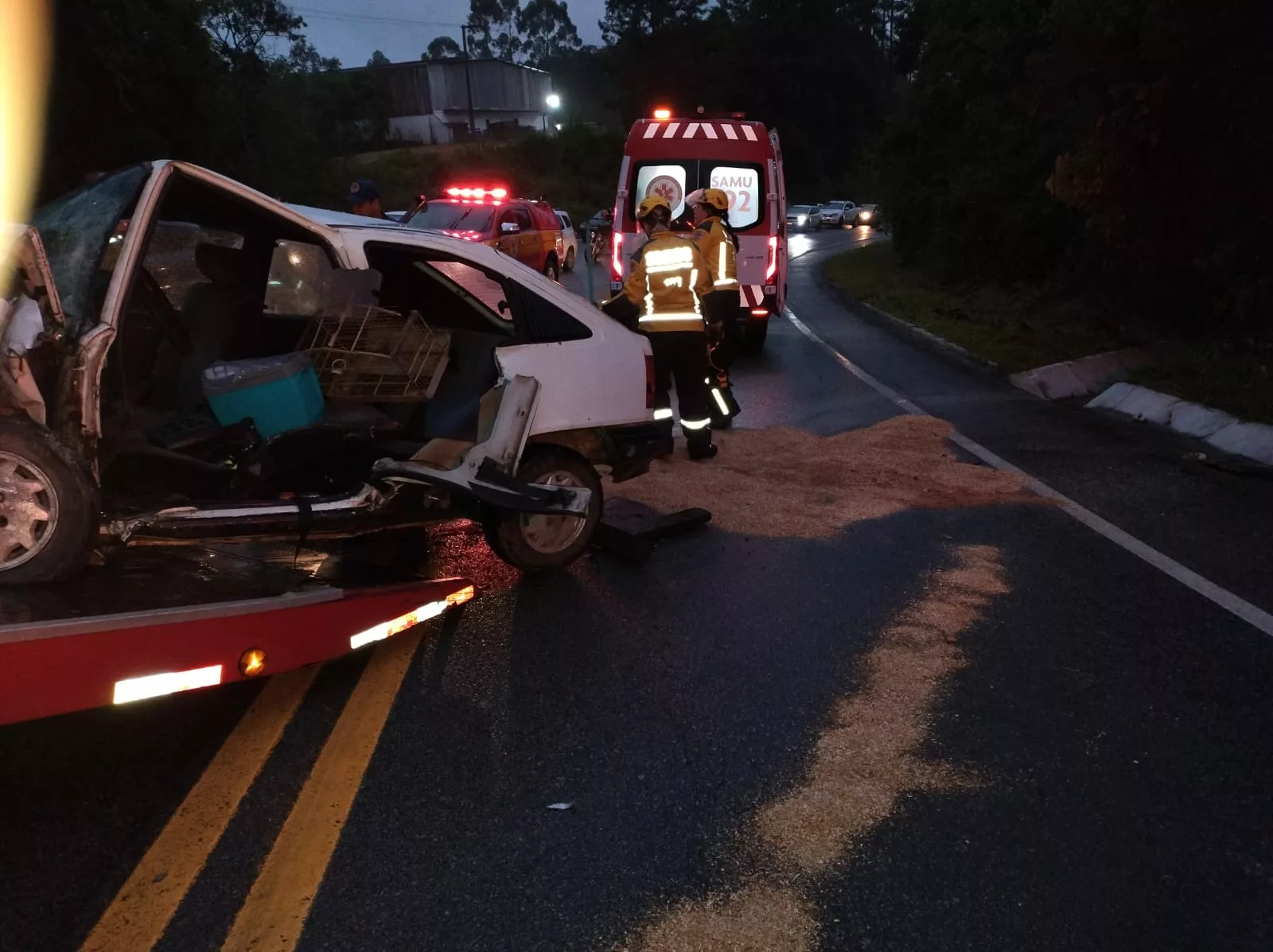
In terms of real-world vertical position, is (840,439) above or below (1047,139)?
below

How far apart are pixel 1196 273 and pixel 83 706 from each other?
43.1ft

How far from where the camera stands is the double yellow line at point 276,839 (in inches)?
115

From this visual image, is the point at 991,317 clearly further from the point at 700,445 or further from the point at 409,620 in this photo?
the point at 409,620

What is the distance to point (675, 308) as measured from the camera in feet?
26.2

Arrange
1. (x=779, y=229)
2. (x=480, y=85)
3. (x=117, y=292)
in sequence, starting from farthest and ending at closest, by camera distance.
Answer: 1. (x=480, y=85)
2. (x=779, y=229)
3. (x=117, y=292)

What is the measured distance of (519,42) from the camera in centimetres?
12306

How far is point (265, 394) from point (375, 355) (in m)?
0.55

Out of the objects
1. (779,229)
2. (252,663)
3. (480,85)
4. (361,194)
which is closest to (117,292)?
(252,663)

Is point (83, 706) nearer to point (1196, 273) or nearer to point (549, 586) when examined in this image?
point (549, 586)

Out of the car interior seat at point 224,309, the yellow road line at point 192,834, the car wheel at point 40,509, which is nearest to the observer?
the yellow road line at point 192,834

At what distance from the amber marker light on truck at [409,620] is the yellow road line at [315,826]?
0.21 metres

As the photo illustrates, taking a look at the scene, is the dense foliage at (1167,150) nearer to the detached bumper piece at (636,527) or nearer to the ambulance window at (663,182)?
the ambulance window at (663,182)

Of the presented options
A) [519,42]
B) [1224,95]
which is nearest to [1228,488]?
[1224,95]

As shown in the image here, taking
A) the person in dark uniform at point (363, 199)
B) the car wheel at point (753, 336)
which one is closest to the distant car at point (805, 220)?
the car wheel at point (753, 336)
